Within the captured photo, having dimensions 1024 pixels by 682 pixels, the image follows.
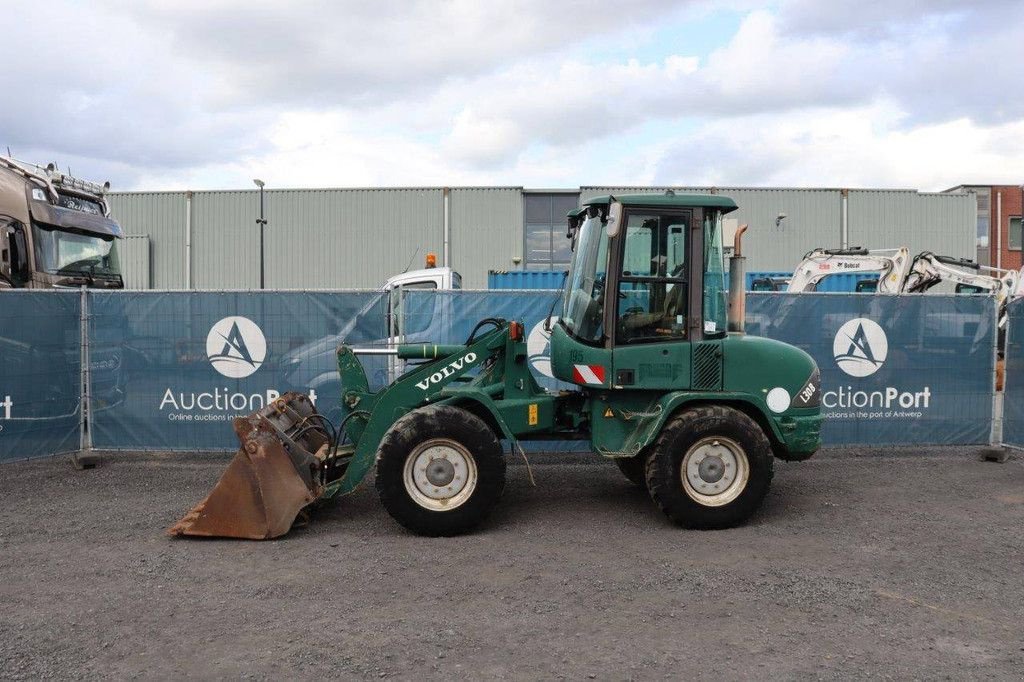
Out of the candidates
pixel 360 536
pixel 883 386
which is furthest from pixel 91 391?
pixel 883 386

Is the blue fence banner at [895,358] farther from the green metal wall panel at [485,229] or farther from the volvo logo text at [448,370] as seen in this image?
the green metal wall panel at [485,229]

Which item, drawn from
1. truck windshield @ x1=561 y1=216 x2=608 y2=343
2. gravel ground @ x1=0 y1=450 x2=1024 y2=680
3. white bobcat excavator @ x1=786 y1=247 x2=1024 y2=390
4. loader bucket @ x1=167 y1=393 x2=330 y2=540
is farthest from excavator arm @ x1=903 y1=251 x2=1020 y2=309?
loader bucket @ x1=167 y1=393 x2=330 y2=540

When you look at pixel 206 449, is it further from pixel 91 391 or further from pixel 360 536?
pixel 360 536

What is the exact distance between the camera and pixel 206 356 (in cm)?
846

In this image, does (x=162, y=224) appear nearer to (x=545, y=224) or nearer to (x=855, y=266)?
(x=545, y=224)

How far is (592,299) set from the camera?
19.7ft

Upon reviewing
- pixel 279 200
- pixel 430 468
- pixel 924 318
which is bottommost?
pixel 430 468

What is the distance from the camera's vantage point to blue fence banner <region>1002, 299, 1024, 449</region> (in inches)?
326

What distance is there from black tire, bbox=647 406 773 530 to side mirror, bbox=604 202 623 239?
1490 mm

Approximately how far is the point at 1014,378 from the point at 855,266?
784 centimetres

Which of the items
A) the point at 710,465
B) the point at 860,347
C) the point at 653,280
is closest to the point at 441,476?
the point at 710,465

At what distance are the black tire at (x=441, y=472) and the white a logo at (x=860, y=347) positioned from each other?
481 cm

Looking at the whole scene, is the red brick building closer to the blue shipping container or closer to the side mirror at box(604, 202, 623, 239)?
the blue shipping container

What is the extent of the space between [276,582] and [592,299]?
299cm
